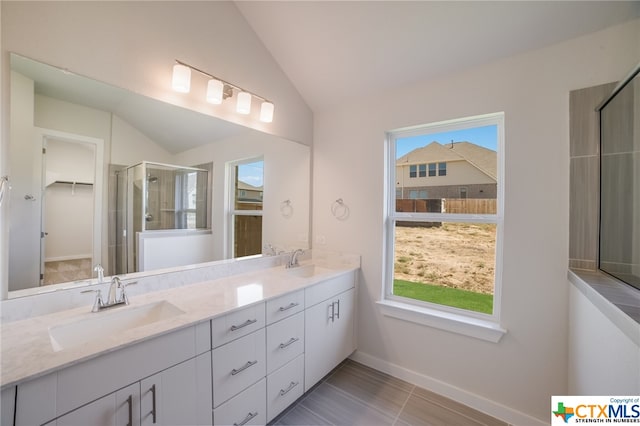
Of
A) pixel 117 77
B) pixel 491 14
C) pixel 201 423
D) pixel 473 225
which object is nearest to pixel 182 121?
pixel 117 77

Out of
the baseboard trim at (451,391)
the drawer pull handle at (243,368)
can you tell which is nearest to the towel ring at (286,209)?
the drawer pull handle at (243,368)

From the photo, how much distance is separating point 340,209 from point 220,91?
1.38 m

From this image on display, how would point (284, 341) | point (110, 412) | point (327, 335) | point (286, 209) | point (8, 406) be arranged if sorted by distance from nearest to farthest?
1. point (8, 406)
2. point (110, 412)
3. point (284, 341)
4. point (327, 335)
5. point (286, 209)

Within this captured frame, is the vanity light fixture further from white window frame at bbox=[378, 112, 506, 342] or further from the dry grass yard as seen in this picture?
the dry grass yard

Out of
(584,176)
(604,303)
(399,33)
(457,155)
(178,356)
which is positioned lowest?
(178,356)

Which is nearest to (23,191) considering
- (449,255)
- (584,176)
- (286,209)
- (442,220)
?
(286,209)

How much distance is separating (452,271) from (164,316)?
2.04 m

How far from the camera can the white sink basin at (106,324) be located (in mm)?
1090

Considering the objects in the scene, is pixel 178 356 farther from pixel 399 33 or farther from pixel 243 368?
pixel 399 33

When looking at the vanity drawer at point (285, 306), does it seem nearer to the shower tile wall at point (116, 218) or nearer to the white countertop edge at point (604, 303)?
the shower tile wall at point (116, 218)

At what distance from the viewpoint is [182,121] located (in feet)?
5.64

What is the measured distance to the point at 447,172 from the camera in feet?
6.77

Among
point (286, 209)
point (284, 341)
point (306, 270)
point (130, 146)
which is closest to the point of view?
point (130, 146)

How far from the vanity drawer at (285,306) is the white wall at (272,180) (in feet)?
2.19
